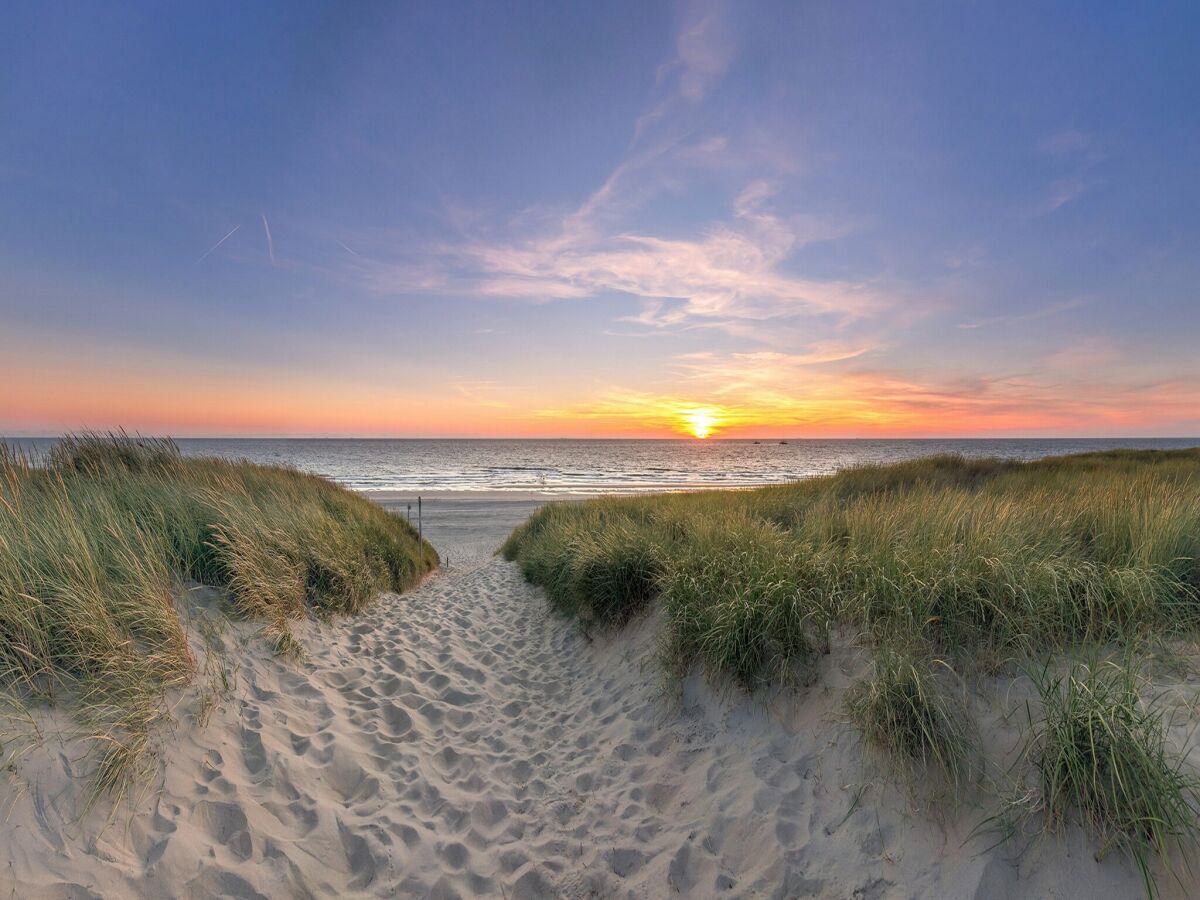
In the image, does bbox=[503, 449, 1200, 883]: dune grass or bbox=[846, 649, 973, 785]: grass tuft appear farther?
bbox=[846, 649, 973, 785]: grass tuft

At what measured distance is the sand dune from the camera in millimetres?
2783

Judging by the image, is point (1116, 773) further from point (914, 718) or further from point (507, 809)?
point (507, 809)

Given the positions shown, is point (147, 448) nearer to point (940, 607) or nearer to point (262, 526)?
point (262, 526)

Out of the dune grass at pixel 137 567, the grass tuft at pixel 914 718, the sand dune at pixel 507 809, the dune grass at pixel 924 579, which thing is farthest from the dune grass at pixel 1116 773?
the dune grass at pixel 137 567

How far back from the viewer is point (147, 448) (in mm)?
9930

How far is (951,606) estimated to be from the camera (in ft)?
12.9

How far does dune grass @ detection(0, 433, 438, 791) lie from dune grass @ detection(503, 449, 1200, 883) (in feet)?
13.3

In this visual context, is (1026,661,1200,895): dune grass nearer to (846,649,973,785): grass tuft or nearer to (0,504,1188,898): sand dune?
(0,504,1188,898): sand dune

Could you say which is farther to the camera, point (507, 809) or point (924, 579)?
point (924, 579)

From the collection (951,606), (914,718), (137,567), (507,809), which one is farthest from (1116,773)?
(137,567)

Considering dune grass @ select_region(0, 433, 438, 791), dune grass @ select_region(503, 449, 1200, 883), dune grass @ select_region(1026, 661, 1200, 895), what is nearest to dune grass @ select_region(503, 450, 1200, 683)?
dune grass @ select_region(503, 449, 1200, 883)

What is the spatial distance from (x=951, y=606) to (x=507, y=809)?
3.74 metres

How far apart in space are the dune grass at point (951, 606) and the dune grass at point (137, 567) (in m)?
4.06

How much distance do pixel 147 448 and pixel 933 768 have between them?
1271 cm
